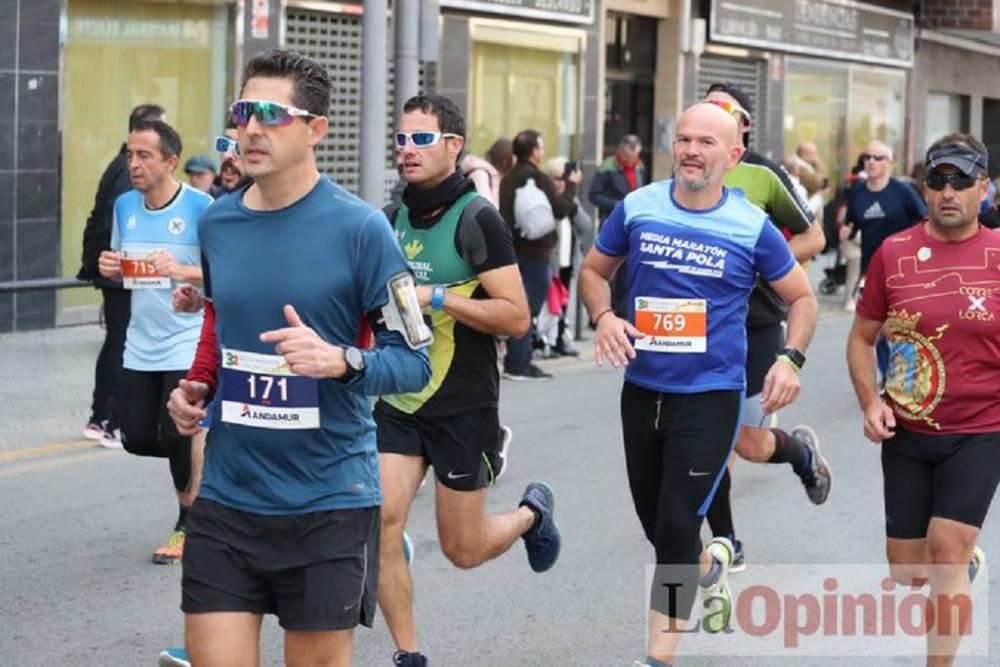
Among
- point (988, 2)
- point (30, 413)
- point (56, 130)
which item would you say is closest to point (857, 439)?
point (30, 413)

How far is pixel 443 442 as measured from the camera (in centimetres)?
615

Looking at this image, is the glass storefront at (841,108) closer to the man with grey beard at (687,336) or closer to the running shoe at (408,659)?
the man with grey beard at (687,336)

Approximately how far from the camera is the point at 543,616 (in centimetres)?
715

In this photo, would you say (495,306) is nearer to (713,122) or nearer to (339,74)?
(713,122)

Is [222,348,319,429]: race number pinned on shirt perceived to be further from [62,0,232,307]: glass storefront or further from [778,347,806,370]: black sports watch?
[62,0,232,307]: glass storefront

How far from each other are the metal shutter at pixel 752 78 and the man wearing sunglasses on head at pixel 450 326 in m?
22.1

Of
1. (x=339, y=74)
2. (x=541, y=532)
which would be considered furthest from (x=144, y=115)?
(x=339, y=74)

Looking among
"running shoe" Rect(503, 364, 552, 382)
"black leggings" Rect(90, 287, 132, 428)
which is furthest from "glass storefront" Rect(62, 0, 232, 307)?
"black leggings" Rect(90, 287, 132, 428)

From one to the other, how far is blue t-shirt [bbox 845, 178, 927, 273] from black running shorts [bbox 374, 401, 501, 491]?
781cm

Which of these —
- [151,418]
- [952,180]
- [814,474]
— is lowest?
[814,474]

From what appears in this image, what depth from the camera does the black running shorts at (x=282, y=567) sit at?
4348mm

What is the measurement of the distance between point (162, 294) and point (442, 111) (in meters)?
1.98

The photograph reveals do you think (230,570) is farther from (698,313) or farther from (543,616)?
(543,616)

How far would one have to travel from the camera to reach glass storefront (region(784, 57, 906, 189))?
3097 centimetres
